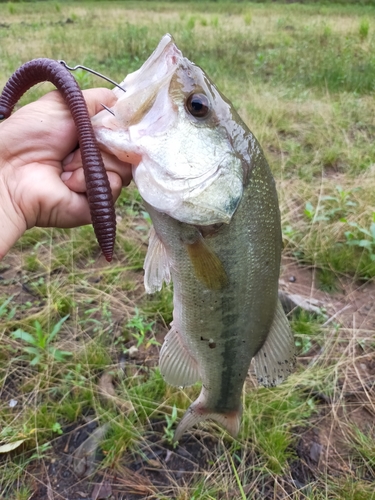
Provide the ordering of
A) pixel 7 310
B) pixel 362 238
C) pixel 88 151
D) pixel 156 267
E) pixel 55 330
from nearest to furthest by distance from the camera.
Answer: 1. pixel 88 151
2. pixel 156 267
3. pixel 55 330
4. pixel 7 310
5. pixel 362 238

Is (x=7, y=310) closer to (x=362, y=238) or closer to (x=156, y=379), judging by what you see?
(x=156, y=379)

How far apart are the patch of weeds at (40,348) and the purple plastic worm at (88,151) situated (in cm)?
147

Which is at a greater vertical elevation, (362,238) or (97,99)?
(97,99)

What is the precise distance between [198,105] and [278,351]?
1097mm

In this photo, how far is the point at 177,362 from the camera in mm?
1940

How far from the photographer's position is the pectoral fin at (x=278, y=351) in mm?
1804

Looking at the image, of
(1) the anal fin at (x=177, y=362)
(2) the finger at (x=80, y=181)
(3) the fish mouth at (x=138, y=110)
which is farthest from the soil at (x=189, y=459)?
(3) the fish mouth at (x=138, y=110)

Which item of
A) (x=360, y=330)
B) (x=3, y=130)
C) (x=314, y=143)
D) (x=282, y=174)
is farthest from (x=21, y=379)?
(x=314, y=143)

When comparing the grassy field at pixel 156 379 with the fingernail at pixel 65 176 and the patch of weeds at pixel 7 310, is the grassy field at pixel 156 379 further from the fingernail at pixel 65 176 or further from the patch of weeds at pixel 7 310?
the fingernail at pixel 65 176

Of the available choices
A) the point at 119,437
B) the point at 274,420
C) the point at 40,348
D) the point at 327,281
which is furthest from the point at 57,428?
the point at 327,281

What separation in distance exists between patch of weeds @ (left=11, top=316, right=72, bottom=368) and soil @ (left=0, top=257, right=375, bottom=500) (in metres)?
0.45

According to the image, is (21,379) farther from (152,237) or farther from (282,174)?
(282,174)

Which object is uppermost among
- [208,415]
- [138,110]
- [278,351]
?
[138,110]

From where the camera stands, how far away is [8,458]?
7.52 ft
